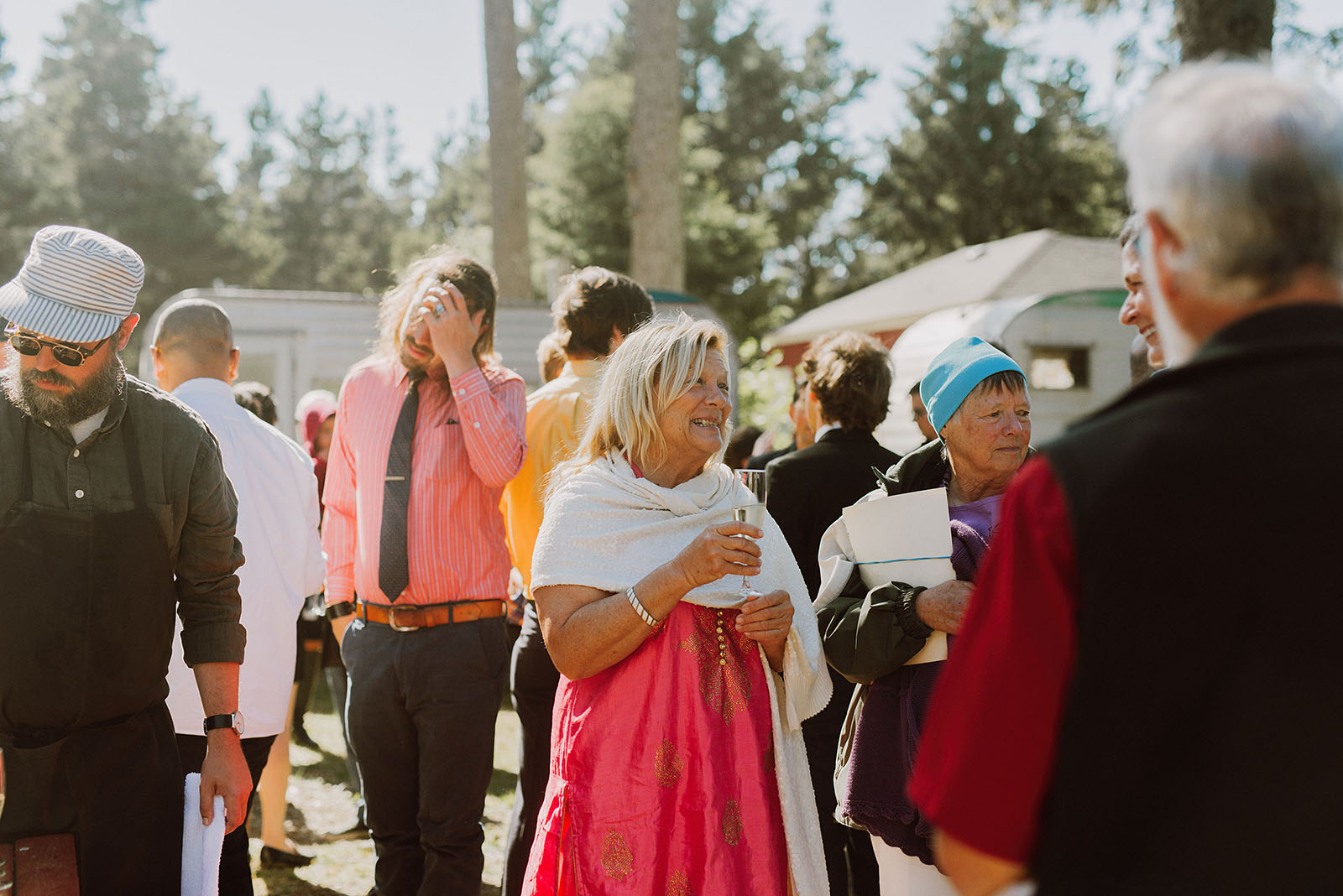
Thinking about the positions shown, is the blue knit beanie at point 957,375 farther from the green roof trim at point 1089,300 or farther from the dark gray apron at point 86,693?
the green roof trim at point 1089,300

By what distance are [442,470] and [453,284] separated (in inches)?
24.3

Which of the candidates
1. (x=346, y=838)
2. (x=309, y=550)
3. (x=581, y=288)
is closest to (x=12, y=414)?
(x=309, y=550)

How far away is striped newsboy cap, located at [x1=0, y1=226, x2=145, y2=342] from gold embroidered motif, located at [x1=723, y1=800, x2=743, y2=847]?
1.79 metres

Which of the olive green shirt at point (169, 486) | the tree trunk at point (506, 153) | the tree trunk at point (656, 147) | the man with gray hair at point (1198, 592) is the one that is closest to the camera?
the man with gray hair at point (1198, 592)

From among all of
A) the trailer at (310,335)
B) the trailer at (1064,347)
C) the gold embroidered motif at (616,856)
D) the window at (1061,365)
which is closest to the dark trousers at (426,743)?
the gold embroidered motif at (616,856)

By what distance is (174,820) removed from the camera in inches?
97.1

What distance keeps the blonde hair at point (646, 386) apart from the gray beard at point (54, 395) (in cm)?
108

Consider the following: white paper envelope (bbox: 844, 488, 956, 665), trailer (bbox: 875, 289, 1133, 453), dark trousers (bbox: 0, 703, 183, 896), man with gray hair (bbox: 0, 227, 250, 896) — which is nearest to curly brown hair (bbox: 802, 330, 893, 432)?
white paper envelope (bbox: 844, 488, 956, 665)

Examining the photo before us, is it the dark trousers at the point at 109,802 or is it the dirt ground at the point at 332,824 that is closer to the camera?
the dark trousers at the point at 109,802

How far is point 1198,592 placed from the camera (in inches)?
41.0

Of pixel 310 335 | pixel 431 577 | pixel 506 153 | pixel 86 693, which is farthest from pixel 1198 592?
pixel 506 153

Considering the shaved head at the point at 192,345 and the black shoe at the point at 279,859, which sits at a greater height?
the shaved head at the point at 192,345

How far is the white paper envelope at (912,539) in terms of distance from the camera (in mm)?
2713

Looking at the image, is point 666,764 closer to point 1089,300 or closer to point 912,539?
point 912,539
